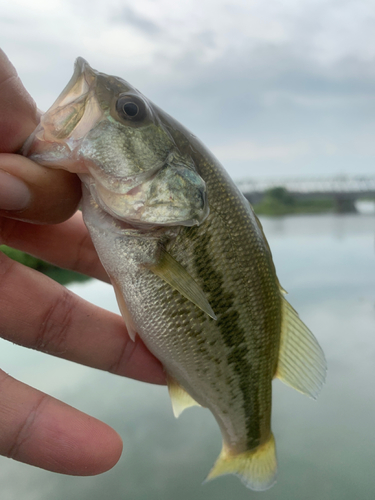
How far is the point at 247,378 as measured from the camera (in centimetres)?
100

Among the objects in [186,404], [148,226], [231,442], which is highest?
[148,226]

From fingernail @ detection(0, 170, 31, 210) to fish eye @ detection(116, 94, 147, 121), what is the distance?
28 centimetres

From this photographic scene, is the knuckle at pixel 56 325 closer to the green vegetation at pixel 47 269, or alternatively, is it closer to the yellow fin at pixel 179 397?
the yellow fin at pixel 179 397

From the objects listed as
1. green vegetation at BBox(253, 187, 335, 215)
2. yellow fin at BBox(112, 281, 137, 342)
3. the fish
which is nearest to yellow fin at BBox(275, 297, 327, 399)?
the fish

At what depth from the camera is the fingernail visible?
678 millimetres

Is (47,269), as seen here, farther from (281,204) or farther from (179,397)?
(281,204)

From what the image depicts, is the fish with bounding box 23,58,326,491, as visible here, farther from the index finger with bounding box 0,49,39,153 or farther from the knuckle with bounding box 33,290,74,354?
the knuckle with bounding box 33,290,74,354

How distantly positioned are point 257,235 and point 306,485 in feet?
3.75

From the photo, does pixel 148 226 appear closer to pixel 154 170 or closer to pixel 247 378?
pixel 154 170

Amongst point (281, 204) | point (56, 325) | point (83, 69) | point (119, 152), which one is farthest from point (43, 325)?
point (281, 204)

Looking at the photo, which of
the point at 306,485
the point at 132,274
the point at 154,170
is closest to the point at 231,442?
the point at 306,485

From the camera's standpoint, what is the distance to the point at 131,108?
2.56 feet

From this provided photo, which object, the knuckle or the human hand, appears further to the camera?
the knuckle

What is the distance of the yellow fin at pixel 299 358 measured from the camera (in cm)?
104
